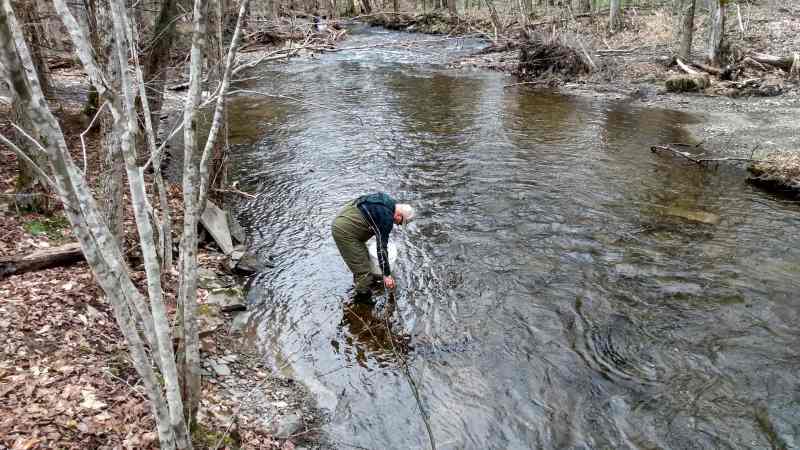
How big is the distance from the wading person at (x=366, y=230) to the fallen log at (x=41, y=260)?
124 inches

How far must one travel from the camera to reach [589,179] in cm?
1142

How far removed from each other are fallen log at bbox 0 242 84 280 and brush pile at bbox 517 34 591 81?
18.1 metres

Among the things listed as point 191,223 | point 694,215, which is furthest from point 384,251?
point 694,215

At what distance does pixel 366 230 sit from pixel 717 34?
55.2ft

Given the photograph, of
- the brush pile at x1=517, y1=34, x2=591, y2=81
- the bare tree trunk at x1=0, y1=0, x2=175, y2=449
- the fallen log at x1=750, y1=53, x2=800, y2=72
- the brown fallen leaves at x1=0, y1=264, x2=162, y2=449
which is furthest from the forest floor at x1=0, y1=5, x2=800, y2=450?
the fallen log at x1=750, y1=53, x2=800, y2=72

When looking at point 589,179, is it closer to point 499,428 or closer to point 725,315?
point 725,315

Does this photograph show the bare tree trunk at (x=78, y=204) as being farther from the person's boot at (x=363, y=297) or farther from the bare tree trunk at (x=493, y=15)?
the bare tree trunk at (x=493, y=15)

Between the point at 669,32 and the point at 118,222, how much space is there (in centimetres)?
2577

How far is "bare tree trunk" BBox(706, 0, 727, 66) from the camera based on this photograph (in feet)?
56.7

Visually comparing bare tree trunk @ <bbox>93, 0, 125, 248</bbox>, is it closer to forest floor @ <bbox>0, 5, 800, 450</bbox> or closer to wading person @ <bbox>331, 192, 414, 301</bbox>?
forest floor @ <bbox>0, 5, 800, 450</bbox>

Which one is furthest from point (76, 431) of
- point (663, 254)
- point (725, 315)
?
point (663, 254)

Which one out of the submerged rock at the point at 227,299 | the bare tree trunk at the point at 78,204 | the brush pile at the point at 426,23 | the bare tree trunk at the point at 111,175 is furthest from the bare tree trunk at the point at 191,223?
the brush pile at the point at 426,23

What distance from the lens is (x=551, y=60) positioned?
2083cm

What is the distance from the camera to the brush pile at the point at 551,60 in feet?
67.3
